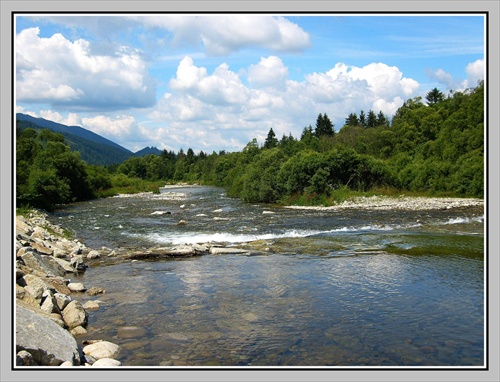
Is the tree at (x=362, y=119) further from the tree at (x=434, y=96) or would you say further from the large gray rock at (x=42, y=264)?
the large gray rock at (x=42, y=264)

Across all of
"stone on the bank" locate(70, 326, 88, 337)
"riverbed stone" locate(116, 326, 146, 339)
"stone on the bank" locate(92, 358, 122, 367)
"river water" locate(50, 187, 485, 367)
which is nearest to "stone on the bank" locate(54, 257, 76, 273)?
"river water" locate(50, 187, 485, 367)

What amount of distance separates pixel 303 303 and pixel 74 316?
603 centimetres

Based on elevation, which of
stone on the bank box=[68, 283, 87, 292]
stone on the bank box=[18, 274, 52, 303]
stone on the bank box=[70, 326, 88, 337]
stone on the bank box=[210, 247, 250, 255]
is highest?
stone on the bank box=[18, 274, 52, 303]

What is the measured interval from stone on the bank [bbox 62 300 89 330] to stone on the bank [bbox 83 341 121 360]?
1.57m

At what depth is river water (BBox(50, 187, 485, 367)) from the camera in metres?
8.84

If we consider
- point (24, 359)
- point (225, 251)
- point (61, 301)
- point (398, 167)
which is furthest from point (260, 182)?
point (24, 359)

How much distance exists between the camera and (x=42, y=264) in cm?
1430

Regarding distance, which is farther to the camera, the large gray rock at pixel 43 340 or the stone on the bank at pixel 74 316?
the stone on the bank at pixel 74 316

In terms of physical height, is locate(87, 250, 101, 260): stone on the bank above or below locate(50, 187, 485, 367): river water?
above

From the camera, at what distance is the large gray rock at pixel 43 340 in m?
7.27

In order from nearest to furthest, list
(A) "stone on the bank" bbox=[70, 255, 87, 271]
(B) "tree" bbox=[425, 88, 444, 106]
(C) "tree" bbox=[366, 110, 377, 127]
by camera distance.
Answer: (A) "stone on the bank" bbox=[70, 255, 87, 271] → (B) "tree" bbox=[425, 88, 444, 106] → (C) "tree" bbox=[366, 110, 377, 127]

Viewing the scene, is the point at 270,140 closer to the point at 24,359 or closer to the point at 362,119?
the point at 362,119

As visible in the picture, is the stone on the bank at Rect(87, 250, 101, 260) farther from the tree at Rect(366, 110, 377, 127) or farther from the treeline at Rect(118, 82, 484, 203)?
the tree at Rect(366, 110, 377, 127)

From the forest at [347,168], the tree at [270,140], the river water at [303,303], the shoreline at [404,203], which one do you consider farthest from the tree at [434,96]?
the river water at [303,303]
